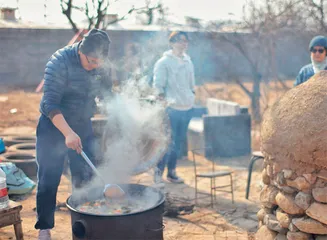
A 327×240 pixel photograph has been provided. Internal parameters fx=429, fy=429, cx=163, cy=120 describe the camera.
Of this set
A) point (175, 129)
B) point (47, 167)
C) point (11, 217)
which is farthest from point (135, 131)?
point (11, 217)

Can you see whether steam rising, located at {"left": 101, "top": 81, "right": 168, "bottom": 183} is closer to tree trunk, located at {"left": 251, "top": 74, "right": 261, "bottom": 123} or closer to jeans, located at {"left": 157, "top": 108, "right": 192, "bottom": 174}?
jeans, located at {"left": 157, "top": 108, "right": 192, "bottom": 174}

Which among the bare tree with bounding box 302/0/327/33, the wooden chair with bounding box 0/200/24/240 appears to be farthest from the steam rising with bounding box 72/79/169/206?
the bare tree with bounding box 302/0/327/33

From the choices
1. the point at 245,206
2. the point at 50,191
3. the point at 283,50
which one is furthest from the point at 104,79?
the point at 283,50

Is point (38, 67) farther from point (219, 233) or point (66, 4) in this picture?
point (219, 233)

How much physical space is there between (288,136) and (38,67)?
683 inches

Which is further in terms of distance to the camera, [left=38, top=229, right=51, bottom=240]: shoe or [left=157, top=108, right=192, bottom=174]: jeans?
[left=157, top=108, right=192, bottom=174]: jeans

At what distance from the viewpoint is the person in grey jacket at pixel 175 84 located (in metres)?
6.56

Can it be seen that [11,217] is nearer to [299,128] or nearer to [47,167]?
[47,167]

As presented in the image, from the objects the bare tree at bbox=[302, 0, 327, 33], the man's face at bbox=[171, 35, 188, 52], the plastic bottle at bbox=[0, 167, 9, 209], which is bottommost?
the plastic bottle at bbox=[0, 167, 9, 209]

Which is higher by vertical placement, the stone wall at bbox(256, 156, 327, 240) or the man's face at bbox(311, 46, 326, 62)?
the man's face at bbox(311, 46, 326, 62)

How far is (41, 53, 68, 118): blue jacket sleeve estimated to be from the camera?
4027 millimetres

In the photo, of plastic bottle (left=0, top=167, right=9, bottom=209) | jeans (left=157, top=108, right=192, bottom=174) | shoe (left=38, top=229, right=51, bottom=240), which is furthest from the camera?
jeans (left=157, top=108, right=192, bottom=174)

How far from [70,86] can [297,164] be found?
2.27m

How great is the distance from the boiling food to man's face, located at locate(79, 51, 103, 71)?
133 cm
